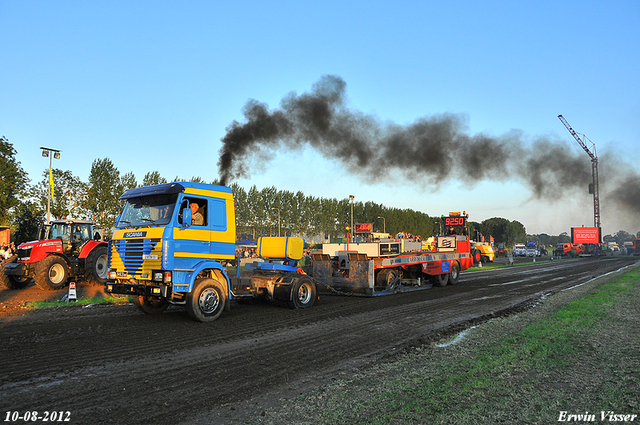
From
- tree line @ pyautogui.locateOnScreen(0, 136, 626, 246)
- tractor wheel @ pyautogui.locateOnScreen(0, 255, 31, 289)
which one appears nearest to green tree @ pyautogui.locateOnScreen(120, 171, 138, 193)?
tree line @ pyautogui.locateOnScreen(0, 136, 626, 246)

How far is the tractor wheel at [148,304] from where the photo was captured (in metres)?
11.0

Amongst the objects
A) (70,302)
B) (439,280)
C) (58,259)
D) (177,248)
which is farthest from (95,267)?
(439,280)

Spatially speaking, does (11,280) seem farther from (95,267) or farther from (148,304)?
(148,304)

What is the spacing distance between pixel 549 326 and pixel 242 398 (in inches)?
285

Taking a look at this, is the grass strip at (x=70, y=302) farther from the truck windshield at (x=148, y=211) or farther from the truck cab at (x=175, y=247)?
the truck windshield at (x=148, y=211)

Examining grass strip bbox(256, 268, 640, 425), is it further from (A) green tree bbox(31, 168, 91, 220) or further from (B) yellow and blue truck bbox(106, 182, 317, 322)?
(A) green tree bbox(31, 168, 91, 220)

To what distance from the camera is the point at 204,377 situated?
6.06m

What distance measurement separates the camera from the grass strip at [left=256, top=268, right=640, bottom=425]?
4.58m

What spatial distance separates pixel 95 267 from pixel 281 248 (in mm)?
9680

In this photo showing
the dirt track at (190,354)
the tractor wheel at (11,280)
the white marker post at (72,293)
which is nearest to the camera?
the dirt track at (190,354)

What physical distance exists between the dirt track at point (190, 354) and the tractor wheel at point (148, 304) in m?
0.29

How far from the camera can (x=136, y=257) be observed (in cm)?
964

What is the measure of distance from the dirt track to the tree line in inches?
150

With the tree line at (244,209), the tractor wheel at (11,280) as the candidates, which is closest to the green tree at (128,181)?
the tree line at (244,209)
